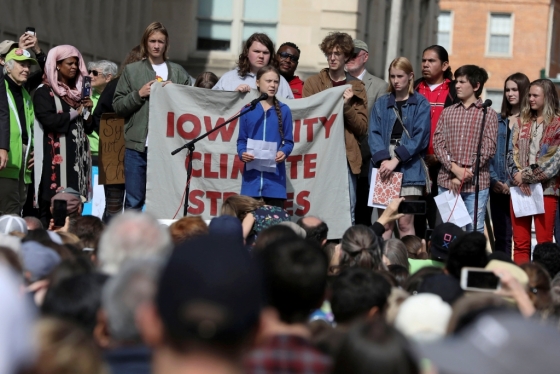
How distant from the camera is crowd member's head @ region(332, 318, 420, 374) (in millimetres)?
2859

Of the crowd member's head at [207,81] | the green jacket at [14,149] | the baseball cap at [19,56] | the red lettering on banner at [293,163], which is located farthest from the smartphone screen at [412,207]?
the baseball cap at [19,56]

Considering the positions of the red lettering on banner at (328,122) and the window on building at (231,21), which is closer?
the red lettering on banner at (328,122)

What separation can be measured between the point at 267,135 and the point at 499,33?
39.7 metres

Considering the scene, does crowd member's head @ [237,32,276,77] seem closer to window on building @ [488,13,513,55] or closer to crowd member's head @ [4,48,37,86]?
crowd member's head @ [4,48,37,86]

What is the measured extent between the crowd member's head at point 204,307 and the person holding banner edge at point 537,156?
26.0ft

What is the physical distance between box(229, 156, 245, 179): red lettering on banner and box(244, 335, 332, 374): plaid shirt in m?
6.92

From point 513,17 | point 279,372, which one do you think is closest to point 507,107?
point 279,372

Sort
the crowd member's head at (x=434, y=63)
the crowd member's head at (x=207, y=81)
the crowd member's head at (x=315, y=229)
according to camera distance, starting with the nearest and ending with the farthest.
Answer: the crowd member's head at (x=315, y=229)
the crowd member's head at (x=434, y=63)
the crowd member's head at (x=207, y=81)

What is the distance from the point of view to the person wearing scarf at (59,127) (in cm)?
966

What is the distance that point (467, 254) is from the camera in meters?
5.41

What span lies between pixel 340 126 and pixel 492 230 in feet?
6.40

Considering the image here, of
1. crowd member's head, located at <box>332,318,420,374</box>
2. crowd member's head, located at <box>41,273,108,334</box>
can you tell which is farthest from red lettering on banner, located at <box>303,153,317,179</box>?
crowd member's head, located at <box>332,318,420,374</box>

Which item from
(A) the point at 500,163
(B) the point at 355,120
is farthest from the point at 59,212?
(A) the point at 500,163

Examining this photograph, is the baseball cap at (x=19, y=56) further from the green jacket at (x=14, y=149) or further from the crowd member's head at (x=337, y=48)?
the crowd member's head at (x=337, y=48)
